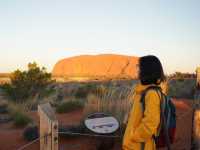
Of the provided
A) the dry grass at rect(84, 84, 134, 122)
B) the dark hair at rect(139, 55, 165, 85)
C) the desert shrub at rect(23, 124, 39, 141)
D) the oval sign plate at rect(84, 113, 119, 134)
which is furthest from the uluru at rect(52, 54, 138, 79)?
the dark hair at rect(139, 55, 165, 85)

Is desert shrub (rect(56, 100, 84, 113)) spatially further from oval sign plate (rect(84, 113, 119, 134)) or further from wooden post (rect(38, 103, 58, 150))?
wooden post (rect(38, 103, 58, 150))

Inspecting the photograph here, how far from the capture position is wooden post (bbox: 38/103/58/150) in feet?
12.1

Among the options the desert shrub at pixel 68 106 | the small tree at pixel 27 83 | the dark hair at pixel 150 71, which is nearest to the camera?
the dark hair at pixel 150 71

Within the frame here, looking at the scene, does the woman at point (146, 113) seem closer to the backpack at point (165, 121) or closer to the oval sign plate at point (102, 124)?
the backpack at point (165, 121)

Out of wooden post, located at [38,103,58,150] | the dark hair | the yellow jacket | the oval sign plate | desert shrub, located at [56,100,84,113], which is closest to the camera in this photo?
the yellow jacket

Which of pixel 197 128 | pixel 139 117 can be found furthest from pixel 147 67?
pixel 197 128

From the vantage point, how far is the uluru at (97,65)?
336 feet

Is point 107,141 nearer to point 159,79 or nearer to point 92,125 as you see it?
point 92,125

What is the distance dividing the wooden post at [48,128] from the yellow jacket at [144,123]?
0.84 metres

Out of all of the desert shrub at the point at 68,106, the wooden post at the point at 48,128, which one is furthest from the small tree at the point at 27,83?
the wooden post at the point at 48,128

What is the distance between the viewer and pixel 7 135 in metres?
9.30

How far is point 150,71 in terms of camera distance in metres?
3.32

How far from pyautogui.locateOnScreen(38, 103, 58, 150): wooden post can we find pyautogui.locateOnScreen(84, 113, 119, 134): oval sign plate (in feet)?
12.2

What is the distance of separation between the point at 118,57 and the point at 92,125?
338 feet
